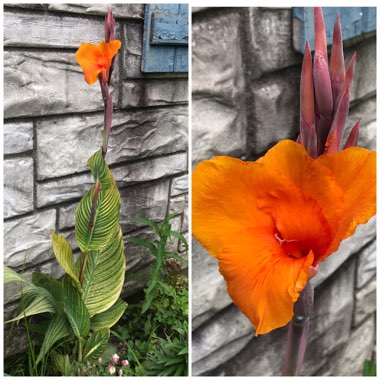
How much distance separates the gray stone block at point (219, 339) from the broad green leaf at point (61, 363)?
0.97 ft

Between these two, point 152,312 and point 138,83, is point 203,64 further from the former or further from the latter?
point 152,312

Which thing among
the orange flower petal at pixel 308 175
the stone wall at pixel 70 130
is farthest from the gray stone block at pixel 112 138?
the orange flower petal at pixel 308 175

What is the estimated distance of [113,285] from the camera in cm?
100

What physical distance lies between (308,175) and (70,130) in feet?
2.11

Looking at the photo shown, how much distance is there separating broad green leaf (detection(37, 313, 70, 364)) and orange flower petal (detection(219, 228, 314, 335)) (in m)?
0.66

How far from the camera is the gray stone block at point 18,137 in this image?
2.88 ft

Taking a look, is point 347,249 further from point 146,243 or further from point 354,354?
point 146,243

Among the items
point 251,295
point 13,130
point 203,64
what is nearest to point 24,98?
point 13,130

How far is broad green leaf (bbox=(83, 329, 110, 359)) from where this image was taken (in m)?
1.00

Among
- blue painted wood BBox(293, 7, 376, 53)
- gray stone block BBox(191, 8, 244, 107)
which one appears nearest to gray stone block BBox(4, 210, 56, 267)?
gray stone block BBox(191, 8, 244, 107)

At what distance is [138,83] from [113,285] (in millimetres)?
405

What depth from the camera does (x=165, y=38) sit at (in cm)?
89

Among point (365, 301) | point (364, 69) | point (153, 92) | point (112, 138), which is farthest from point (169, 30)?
point (365, 301)

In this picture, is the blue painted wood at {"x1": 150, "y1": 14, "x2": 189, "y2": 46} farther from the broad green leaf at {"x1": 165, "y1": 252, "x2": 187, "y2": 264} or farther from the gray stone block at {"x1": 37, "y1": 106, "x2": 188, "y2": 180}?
the broad green leaf at {"x1": 165, "y1": 252, "x2": 187, "y2": 264}
